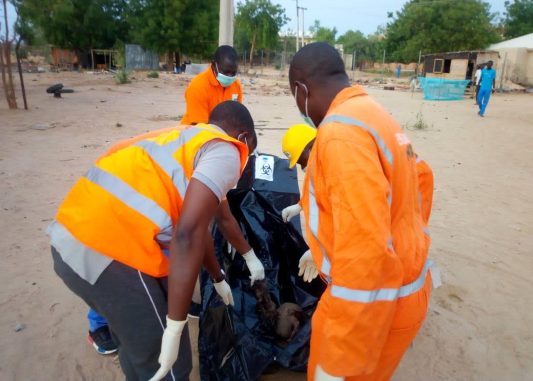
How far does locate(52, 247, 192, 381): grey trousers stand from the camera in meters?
1.37

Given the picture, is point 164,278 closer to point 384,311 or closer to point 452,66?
point 384,311

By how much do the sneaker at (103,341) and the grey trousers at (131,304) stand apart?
882 millimetres

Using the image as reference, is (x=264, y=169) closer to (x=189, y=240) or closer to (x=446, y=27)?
(x=189, y=240)

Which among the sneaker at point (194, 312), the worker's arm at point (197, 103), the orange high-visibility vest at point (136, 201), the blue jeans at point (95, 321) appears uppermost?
the worker's arm at point (197, 103)

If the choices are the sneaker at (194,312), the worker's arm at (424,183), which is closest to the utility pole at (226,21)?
the sneaker at (194,312)

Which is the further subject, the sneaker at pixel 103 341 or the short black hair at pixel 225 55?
the short black hair at pixel 225 55

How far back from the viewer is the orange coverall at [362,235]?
3.31ft

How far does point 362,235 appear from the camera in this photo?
100cm

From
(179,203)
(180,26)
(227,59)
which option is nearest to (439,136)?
(227,59)

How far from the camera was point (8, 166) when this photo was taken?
5488 millimetres

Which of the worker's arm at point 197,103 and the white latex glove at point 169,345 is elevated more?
the worker's arm at point 197,103

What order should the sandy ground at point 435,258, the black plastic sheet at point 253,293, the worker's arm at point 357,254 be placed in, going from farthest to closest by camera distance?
1. the sandy ground at point 435,258
2. the black plastic sheet at point 253,293
3. the worker's arm at point 357,254

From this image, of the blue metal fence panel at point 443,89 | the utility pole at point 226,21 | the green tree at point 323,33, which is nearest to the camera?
the utility pole at point 226,21

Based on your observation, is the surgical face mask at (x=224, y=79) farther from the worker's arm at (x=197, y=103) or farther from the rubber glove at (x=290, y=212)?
the rubber glove at (x=290, y=212)
